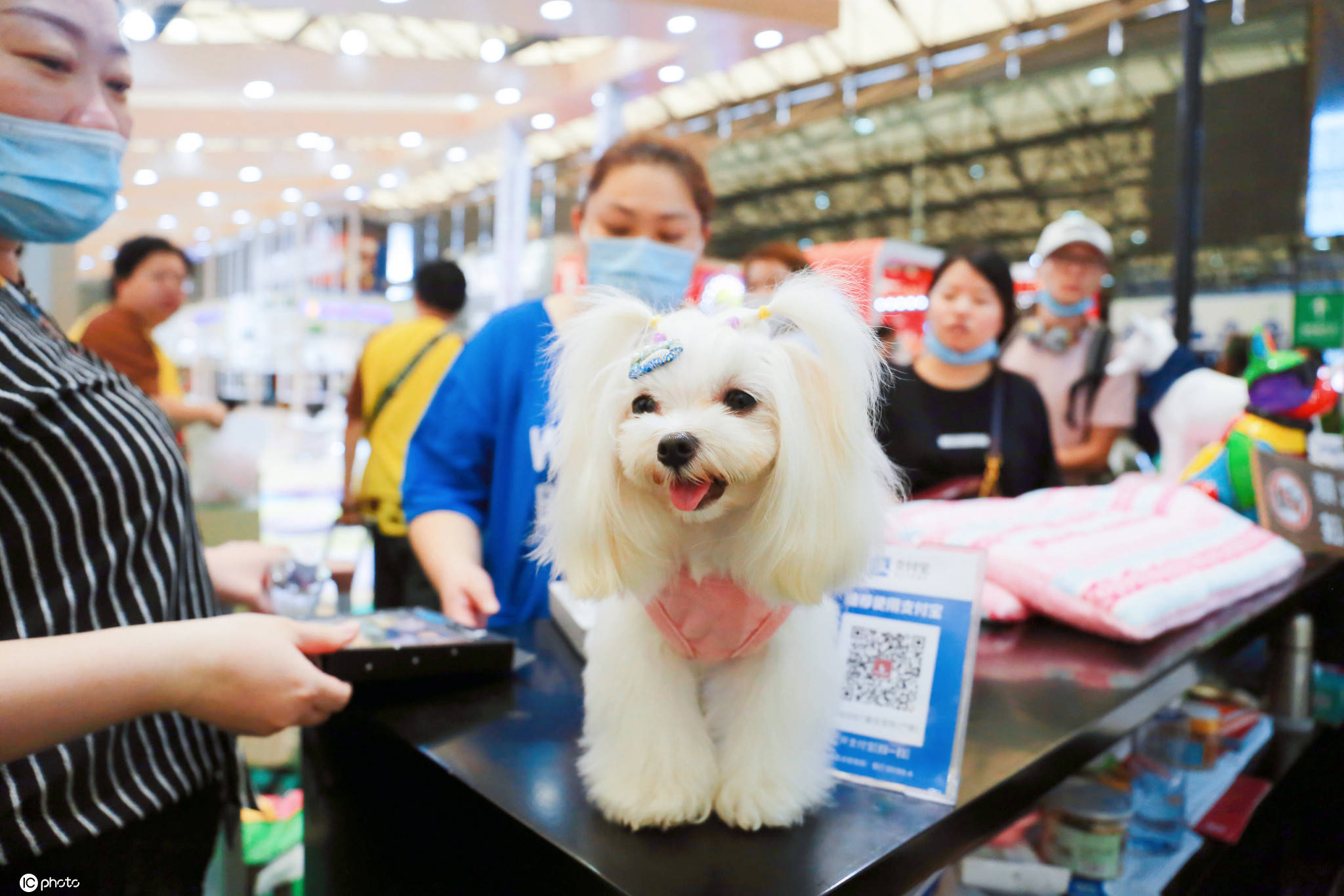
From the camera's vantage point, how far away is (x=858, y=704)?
935 mm

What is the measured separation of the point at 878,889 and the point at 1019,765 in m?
0.29

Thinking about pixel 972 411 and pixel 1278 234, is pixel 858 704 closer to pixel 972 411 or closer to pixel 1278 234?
pixel 972 411

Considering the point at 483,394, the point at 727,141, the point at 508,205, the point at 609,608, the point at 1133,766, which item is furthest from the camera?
the point at 727,141

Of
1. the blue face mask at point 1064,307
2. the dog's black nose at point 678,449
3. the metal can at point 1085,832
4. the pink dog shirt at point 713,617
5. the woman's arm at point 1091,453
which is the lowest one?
the metal can at point 1085,832

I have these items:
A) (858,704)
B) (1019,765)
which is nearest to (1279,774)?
(1019,765)

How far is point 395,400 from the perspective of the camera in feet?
10.4

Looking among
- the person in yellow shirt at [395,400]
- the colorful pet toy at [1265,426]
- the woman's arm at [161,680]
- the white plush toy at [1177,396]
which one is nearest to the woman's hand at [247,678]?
the woman's arm at [161,680]

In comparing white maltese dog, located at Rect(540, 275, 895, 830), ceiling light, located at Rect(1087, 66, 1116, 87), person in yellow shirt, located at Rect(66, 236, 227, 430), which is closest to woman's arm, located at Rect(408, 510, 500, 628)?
white maltese dog, located at Rect(540, 275, 895, 830)

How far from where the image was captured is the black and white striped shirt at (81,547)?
2.80 ft

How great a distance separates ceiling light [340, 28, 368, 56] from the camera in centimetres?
580

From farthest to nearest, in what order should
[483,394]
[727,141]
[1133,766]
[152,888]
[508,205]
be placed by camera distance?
[727,141]
[508,205]
[1133,766]
[483,394]
[152,888]

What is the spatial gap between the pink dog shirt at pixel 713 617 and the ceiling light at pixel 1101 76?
7380 mm

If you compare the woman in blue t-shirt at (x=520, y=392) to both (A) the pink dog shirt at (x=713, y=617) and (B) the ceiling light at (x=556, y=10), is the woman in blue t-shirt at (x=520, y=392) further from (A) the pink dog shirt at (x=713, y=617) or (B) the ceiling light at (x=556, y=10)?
(B) the ceiling light at (x=556, y=10)

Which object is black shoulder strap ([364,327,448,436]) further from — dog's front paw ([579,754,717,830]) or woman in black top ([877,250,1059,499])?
dog's front paw ([579,754,717,830])
